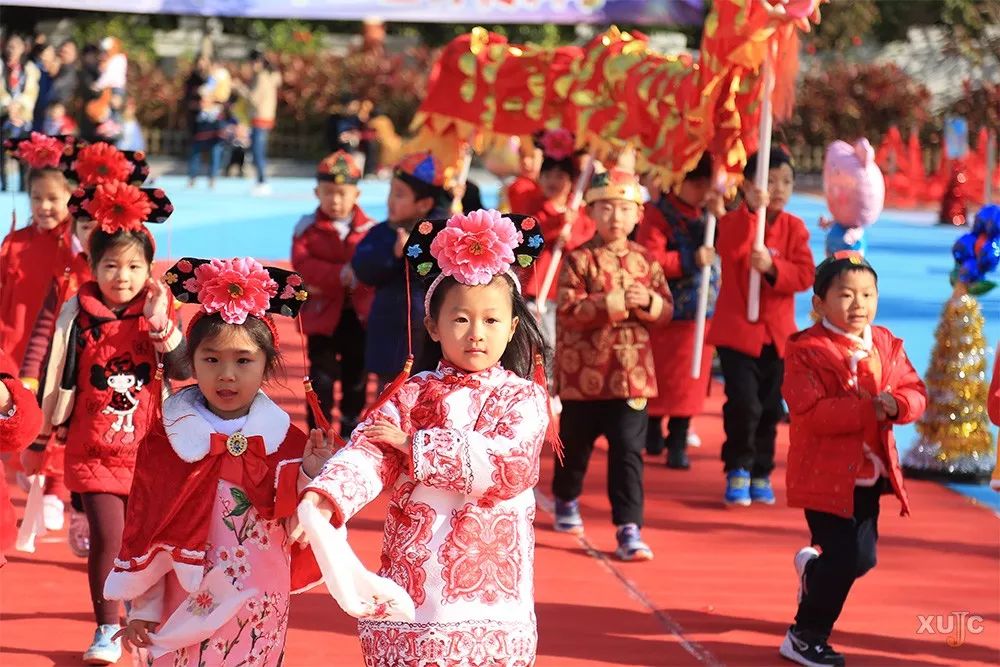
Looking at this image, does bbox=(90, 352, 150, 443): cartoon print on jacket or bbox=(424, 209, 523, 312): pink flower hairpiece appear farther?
bbox=(90, 352, 150, 443): cartoon print on jacket

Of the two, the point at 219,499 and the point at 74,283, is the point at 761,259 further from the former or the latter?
the point at 219,499

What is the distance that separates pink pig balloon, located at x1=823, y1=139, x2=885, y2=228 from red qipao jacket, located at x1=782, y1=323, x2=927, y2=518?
212 centimetres

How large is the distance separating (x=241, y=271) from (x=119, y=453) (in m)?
1.41

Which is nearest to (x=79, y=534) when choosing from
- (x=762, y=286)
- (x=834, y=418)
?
(x=834, y=418)

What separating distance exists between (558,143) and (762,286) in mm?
1581

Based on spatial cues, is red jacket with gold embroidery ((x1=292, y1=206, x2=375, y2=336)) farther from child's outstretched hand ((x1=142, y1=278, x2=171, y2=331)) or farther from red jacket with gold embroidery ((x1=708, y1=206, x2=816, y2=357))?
child's outstretched hand ((x1=142, y1=278, x2=171, y2=331))

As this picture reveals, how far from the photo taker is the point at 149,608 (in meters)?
4.00

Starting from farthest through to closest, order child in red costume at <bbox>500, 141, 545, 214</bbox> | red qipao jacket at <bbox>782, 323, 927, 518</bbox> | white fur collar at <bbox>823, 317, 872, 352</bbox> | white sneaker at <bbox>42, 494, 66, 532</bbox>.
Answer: child in red costume at <bbox>500, 141, 545, 214</bbox> → white sneaker at <bbox>42, 494, 66, 532</bbox> → white fur collar at <bbox>823, 317, 872, 352</bbox> → red qipao jacket at <bbox>782, 323, 927, 518</bbox>

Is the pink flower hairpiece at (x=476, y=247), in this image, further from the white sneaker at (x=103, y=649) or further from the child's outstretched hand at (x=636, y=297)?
the child's outstretched hand at (x=636, y=297)

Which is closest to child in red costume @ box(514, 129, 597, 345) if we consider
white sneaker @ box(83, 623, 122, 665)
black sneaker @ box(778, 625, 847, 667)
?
black sneaker @ box(778, 625, 847, 667)

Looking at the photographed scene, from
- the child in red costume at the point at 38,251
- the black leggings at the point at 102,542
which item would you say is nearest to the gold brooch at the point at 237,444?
the black leggings at the point at 102,542

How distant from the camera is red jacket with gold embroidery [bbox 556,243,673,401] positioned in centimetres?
660

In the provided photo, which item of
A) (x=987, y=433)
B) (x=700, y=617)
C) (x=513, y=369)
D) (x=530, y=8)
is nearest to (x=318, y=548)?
(x=513, y=369)

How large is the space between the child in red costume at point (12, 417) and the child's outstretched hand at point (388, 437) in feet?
3.25
